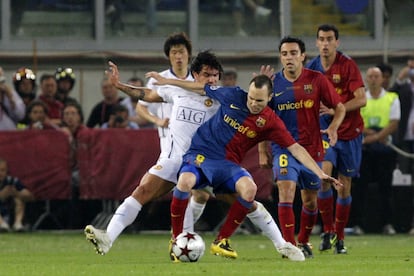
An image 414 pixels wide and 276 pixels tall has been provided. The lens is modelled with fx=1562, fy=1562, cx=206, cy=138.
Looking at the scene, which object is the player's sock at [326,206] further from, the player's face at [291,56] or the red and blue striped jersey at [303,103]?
the player's face at [291,56]

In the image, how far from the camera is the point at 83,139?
22.2m

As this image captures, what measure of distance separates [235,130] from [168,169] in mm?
1060

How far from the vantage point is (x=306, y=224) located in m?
16.4

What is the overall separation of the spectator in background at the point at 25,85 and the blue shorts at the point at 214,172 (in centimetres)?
899

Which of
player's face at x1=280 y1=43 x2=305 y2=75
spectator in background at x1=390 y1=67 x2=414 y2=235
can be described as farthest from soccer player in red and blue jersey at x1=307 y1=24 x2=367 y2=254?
spectator in background at x1=390 y1=67 x2=414 y2=235

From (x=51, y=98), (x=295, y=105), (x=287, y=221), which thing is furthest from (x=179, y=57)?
(x=51, y=98)

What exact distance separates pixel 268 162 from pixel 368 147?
653 cm

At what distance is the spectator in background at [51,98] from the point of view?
23.0 m

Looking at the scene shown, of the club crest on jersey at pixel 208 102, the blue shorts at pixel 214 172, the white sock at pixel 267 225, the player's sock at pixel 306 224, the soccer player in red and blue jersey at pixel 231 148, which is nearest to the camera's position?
the soccer player in red and blue jersey at pixel 231 148

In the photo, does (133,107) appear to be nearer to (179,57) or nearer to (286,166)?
(179,57)

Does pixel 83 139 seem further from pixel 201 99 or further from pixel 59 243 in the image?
pixel 201 99

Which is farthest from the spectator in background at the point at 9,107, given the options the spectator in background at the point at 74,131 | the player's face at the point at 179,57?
the player's face at the point at 179,57

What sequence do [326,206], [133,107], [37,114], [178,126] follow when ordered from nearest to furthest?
[178,126], [326,206], [37,114], [133,107]

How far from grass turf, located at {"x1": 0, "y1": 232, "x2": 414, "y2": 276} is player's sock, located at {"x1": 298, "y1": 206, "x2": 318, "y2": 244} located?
12.2 inches
